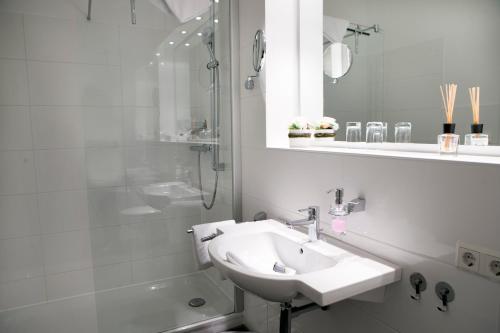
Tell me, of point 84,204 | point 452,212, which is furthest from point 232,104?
point 452,212

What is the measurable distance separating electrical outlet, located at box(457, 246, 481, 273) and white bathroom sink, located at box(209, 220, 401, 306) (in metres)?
0.21

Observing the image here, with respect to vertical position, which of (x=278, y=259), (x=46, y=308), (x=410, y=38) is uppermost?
(x=410, y=38)

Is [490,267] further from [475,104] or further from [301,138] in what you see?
[301,138]

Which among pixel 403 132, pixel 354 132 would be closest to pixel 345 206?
pixel 403 132

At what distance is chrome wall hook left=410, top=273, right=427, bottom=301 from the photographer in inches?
42.8

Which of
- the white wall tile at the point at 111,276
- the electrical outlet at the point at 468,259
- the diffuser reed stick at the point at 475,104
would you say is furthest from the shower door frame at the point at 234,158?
the electrical outlet at the point at 468,259

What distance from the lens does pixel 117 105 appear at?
2.08 m

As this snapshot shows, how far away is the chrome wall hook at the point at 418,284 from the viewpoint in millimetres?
1088

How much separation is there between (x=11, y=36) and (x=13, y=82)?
0.25 m

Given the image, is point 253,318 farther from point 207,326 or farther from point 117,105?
point 117,105

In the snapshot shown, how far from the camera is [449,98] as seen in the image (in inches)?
48.3

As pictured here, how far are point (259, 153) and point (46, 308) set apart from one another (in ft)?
5.28

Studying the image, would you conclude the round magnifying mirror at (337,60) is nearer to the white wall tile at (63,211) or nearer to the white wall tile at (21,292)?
the white wall tile at (63,211)

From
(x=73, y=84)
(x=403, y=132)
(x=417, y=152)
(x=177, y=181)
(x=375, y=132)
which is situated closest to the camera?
(x=417, y=152)
